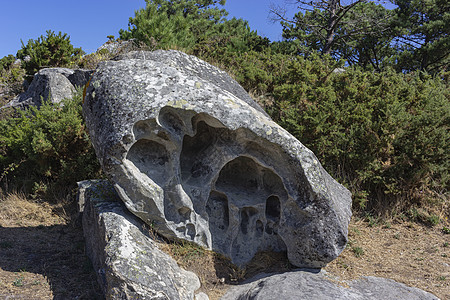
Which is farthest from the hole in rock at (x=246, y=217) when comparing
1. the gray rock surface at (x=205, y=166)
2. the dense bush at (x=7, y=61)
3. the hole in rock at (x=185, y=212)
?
the dense bush at (x=7, y=61)

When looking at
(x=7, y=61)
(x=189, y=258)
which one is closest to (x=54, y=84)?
(x=189, y=258)

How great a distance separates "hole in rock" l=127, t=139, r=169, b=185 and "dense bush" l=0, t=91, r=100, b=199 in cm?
306

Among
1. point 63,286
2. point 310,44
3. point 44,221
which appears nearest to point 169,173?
point 63,286

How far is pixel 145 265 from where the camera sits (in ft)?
11.5

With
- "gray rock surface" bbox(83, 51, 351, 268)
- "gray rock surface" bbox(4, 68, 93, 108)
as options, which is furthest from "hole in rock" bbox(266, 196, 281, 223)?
"gray rock surface" bbox(4, 68, 93, 108)

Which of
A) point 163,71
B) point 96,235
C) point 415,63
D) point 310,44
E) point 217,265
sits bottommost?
point 217,265

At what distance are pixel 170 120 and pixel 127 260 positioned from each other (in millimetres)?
1536

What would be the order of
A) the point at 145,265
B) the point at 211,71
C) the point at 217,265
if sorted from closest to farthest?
1. the point at 145,265
2. the point at 217,265
3. the point at 211,71

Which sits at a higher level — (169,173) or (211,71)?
(211,71)

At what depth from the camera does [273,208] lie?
14.8 ft

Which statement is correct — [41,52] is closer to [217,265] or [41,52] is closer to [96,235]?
[96,235]

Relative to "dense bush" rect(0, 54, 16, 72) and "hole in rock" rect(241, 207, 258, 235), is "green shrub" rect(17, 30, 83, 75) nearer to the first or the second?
"dense bush" rect(0, 54, 16, 72)

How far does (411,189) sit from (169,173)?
446 cm

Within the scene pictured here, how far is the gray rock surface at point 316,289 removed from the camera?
3.59 meters
